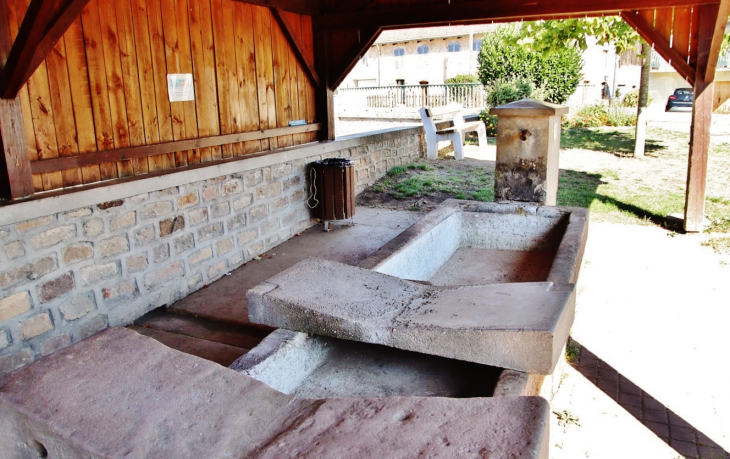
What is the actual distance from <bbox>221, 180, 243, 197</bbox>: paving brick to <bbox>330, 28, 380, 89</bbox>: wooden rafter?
243cm

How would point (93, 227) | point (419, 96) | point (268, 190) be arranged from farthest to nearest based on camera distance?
1. point (419, 96)
2. point (268, 190)
3. point (93, 227)

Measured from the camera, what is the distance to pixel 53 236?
4.01 metres

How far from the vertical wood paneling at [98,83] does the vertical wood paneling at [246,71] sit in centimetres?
174

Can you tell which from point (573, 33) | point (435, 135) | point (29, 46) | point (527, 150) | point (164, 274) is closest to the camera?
point (29, 46)

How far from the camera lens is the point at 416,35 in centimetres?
3619

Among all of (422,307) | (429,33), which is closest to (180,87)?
(422,307)

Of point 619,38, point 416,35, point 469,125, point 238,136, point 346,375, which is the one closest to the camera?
point 346,375

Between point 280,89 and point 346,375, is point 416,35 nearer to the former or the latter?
point 280,89

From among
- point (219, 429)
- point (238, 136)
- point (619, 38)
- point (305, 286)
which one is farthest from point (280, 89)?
point (619, 38)

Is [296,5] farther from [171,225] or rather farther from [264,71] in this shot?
[171,225]

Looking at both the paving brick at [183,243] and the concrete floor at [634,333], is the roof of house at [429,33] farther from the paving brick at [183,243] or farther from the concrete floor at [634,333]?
the paving brick at [183,243]

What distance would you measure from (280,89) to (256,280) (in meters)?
2.60

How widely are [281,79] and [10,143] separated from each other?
3.56m

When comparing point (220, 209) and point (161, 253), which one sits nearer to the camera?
point (161, 253)
